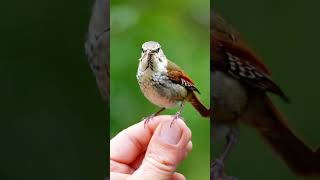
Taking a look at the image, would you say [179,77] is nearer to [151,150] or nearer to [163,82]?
[163,82]

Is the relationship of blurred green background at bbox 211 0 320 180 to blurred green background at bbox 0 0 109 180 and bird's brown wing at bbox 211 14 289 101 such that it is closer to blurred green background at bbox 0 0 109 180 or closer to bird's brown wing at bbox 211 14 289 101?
bird's brown wing at bbox 211 14 289 101

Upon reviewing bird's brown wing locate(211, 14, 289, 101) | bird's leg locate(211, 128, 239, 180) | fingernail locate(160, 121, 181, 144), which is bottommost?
bird's leg locate(211, 128, 239, 180)

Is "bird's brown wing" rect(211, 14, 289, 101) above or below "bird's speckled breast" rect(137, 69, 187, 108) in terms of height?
above

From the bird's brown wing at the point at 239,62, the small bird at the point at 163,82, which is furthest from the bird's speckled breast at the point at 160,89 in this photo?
the bird's brown wing at the point at 239,62

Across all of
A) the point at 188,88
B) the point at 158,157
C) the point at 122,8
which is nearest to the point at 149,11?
the point at 122,8

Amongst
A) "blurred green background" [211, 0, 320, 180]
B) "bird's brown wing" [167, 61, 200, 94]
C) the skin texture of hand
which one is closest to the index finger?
the skin texture of hand

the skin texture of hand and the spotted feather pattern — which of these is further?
the spotted feather pattern

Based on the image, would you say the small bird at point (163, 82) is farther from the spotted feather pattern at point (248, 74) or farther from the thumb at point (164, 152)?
the spotted feather pattern at point (248, 74)
